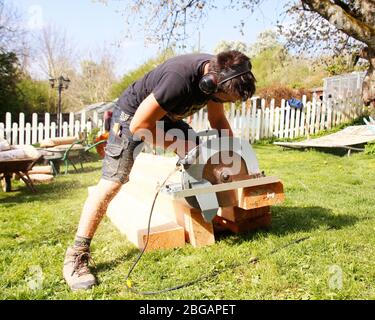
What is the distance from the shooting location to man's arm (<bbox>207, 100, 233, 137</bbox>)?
3.04m

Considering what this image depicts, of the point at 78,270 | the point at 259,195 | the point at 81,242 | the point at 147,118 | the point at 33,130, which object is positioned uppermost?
the point at 147,118

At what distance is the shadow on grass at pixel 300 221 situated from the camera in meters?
3.04

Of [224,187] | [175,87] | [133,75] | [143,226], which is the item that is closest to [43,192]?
[143,226]

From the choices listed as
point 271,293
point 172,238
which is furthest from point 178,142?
point 271,293

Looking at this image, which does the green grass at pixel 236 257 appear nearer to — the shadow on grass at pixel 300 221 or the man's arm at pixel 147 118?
the shadow on grass at pixel 300 221

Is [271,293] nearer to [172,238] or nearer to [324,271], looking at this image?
[324,271]

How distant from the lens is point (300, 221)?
3.31 meters

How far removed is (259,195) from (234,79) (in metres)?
0.92

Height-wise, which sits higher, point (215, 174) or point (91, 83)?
point (91, 83)

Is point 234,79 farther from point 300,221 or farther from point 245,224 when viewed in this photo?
point 300,221

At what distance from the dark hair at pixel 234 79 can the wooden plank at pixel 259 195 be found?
73cm

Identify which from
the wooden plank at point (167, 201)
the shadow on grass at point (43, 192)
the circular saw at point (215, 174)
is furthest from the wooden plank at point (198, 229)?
the shadow on grass at point (43, 192)

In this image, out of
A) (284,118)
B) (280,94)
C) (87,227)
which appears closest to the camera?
(87,227)
